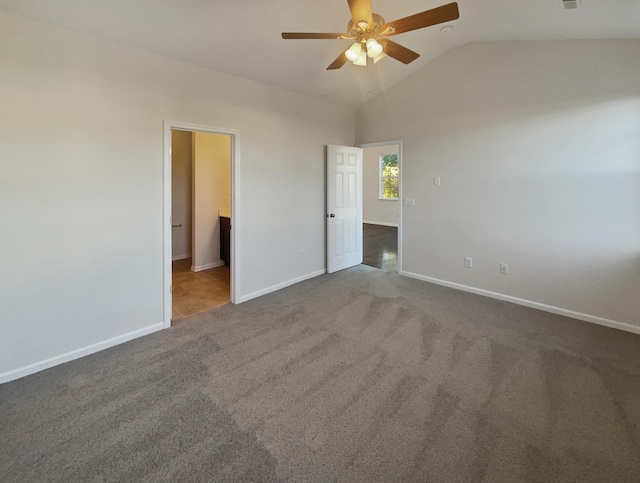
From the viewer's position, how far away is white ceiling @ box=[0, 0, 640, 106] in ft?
7.97

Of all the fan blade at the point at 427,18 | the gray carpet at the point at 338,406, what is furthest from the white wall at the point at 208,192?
the fan blade at the point at 427,18

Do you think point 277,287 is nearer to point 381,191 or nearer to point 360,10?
point 360,10

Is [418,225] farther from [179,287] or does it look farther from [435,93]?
[179,287]

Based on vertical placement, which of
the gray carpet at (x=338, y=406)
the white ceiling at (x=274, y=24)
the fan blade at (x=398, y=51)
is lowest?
the gray carpet at (x=338, y=406)

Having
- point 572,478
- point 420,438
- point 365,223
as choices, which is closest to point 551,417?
point 572,478

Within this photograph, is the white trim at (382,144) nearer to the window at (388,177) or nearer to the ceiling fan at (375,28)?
the ceiling fan at (375,28)

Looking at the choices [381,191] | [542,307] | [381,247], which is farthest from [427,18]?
[381,191]

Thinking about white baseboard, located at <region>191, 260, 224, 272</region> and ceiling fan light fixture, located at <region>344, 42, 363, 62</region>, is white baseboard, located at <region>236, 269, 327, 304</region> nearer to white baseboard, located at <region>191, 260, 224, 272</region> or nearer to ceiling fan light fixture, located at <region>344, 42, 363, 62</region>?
white baseboard, located at <region>191, 260, 224, 272</region>

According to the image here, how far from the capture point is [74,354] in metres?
2.66

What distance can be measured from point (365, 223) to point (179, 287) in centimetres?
749

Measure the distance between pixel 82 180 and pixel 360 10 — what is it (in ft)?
8.32

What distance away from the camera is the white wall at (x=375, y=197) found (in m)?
10.2

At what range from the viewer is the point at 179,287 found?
448cm

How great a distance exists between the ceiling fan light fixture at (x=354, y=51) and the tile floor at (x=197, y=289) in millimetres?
3037
